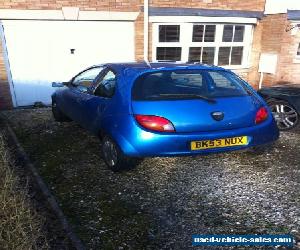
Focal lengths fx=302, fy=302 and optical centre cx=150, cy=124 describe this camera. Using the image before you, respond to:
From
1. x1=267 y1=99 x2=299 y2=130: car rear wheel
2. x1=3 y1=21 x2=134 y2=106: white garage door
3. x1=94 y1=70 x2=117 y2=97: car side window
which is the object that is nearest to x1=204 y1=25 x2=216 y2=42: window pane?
x1=3 y1=21 x2=134 y2=106: white garage door

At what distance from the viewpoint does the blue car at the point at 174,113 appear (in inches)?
140

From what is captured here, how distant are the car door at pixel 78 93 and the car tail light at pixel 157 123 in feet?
4.92

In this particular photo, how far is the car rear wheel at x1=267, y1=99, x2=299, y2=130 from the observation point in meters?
5.96

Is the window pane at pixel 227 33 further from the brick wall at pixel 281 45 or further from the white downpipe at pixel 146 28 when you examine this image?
the white downpipe at pixel 146 28

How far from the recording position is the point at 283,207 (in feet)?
11.0

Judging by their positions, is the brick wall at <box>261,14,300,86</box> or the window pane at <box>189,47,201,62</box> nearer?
the window pane at <box>189,47,201,62</box>

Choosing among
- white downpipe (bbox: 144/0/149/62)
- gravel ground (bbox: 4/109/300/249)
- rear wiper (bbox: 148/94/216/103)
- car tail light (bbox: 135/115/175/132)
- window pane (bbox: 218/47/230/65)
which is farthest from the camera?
Answer: window pane (bbox: 218/47/230/65)

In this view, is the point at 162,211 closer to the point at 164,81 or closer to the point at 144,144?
the point at 144,144

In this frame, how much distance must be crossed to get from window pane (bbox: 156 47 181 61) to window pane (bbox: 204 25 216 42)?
1090 mm

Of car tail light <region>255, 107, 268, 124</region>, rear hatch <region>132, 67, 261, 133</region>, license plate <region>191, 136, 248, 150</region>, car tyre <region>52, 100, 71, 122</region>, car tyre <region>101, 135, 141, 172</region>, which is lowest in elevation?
car tyre <region>52, 100, 71, 122</region>

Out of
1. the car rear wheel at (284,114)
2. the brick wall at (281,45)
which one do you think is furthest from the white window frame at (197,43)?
the car rear wheel at (284,114)

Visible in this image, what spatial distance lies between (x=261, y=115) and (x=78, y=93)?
295 cm

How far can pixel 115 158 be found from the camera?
403 cm

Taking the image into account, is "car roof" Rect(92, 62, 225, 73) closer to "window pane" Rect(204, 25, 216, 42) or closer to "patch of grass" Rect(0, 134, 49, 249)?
"patch of grass" Rect(0, 134, 49, 249)
